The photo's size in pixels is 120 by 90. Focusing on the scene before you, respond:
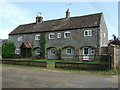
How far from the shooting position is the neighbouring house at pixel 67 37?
26250 mm

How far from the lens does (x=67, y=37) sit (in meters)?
29.1

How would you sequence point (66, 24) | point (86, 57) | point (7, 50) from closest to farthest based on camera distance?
1. point (86, 57)
2. point (66, 24)
3. point (7, 50)

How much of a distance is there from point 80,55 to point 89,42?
311 cm

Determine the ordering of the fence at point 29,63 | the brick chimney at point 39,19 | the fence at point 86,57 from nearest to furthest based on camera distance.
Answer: the fence at point 29,63 < the fence at point 86,57 < the brick chimney at point 39,19

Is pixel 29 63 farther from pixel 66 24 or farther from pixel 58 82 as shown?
pixel 66 24

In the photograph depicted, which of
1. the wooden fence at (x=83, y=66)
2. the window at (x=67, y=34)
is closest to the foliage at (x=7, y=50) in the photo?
the window at (x=67, y=34)

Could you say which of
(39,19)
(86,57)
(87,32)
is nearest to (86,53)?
(86,57)

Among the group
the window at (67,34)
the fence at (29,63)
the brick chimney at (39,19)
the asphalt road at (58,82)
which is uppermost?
the brick chimney at (39,19)

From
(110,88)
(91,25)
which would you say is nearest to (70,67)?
(110,88)

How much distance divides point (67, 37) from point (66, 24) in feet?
11.4

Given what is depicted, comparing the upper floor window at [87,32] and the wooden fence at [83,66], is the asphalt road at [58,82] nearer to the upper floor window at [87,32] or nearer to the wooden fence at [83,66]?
the wooden fence at [83,66]

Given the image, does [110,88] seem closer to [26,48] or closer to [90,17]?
[90,17]

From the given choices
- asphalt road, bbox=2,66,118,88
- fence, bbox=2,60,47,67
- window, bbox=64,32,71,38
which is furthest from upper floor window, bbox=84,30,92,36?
asphalt road, bbox=2,66,118,88

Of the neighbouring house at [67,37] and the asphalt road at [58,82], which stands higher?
the neighbouring house at [67,37]
